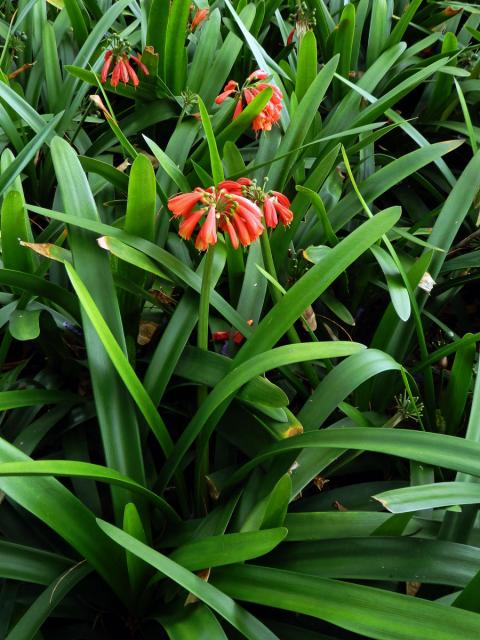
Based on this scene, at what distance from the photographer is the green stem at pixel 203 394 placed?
106cm

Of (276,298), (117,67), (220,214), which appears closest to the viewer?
(220,214)

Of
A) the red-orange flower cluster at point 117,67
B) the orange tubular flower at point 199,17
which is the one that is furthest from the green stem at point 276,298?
the orange tubular flower at point 199,17

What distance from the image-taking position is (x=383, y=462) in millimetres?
1227

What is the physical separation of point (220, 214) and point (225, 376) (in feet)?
0.87

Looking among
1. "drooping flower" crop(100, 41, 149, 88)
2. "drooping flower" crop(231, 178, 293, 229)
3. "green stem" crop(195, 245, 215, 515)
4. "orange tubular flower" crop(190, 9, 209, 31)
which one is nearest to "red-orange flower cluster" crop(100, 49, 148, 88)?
"drooping flower" crop(100, 41, 149, 88)

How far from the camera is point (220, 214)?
3.25 feet

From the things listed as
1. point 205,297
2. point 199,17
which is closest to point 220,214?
point 205,297

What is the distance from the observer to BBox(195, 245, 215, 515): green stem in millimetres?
1062

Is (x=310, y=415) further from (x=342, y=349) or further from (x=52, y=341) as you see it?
(x=52, y=341)

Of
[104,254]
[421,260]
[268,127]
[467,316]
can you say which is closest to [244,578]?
[104,254]

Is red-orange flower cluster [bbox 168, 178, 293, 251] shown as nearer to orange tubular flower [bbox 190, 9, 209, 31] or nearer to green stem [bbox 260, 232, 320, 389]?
green stem [bbox 260, 232, 320, 389]

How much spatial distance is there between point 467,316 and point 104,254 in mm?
1027

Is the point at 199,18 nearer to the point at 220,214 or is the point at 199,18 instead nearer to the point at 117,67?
the point at 117,67

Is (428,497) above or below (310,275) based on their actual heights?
below
